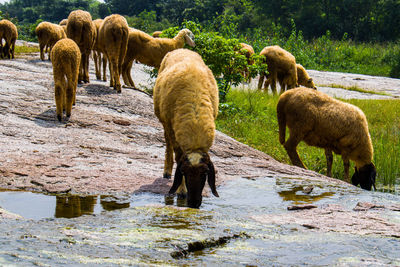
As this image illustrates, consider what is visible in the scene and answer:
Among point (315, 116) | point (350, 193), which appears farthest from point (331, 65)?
point (350, 193)

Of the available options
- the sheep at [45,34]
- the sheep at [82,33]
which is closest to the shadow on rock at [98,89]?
the sheep at [82,33]

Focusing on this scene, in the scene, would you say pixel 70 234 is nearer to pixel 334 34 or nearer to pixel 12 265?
pixel 12 265

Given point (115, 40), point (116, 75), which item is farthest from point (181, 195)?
point (115, 40)

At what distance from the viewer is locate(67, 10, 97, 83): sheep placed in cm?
1180

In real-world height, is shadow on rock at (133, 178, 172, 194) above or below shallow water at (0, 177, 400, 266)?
below

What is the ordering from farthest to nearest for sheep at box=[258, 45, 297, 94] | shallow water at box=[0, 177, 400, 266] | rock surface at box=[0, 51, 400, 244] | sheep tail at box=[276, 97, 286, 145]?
sheep at box=[258, 45, 297, 94], sheep tail at box=[276, 97, 286, 145], rock surface at box=[0, 51, 400, 244], shallow water at box=[0, 177, 400, 266]

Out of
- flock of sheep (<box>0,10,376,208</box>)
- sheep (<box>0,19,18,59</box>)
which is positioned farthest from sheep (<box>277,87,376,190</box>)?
sheep (<box>0,19,18,59</box>)

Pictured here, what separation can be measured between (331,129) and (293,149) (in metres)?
0.86

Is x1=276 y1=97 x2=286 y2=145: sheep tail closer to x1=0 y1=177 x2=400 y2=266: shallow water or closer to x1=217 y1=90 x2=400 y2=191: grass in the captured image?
x1=217 y1=90 x2=400 y2=191: grass

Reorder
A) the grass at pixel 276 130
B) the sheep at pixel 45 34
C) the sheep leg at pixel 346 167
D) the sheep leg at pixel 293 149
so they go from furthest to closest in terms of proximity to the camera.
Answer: the sheep at pixel 45 34
the grass at pixel 276 130
the sheep leg at pixel 293 149
the sheep leg at pixel 346 167

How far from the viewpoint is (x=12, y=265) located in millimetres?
2986

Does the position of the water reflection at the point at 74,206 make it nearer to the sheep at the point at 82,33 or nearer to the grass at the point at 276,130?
the grass at the point at 276,130

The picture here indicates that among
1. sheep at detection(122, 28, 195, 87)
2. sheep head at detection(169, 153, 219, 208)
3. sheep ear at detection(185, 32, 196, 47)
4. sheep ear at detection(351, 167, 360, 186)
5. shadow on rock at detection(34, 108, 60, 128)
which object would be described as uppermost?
sheep ear at detection(185, 32, 196, 47)

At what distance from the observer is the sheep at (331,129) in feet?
30.9
